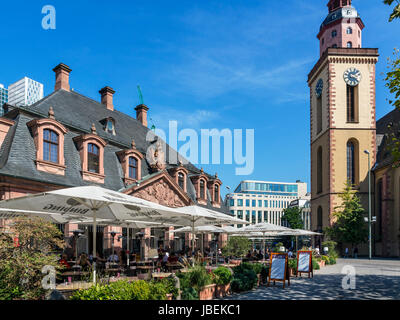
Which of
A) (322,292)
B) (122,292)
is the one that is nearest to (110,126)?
(322,292)

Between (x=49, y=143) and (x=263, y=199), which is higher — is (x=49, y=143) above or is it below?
above

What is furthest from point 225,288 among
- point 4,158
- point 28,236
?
point 4,158

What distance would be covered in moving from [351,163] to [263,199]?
3156 inches

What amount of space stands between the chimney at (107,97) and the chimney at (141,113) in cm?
526

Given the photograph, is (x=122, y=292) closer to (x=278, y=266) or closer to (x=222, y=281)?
(x=222, y=281)

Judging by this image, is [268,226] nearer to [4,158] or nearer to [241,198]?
[4,158]

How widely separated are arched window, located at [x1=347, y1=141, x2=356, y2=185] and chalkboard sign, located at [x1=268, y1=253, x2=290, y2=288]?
38.0 meters

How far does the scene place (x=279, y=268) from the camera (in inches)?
609

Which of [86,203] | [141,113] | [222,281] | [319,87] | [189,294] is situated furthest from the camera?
[319,87]

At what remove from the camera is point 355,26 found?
178 ft

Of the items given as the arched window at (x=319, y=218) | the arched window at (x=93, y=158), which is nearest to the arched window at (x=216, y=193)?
the arched window at (x=93, y=158)

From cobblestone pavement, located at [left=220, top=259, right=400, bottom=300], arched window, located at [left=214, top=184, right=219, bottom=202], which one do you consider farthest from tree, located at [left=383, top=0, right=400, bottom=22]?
arched window, located at [left=214, top=184, right=219, bottom=202]

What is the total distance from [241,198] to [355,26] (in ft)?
256

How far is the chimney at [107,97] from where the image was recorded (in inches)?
1383
